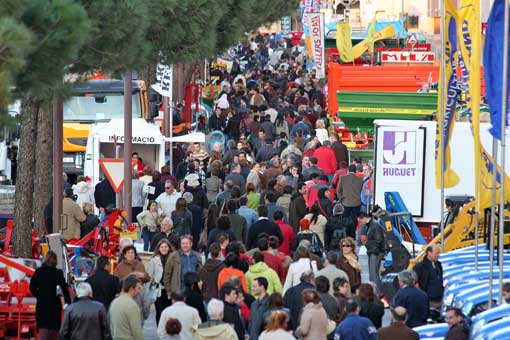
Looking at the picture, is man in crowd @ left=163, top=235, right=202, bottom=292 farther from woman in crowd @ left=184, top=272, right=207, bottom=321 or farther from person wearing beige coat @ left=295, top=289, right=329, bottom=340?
person wearing beige coat @ left=295, top=289, right=329, bottom=340

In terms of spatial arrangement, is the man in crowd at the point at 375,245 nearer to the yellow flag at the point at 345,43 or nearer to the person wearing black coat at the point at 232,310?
the person wearing black coat at the point at 232,310

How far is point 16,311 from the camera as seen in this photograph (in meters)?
16.7

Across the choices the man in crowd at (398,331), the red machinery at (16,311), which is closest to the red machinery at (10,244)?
the red machinery at (16,311)

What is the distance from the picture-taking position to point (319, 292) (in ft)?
50.8

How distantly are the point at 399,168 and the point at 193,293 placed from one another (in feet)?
30.7

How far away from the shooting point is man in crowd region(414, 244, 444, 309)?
679 inches

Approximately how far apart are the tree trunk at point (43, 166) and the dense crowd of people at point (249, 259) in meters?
1.11

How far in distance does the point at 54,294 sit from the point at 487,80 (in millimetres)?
4692

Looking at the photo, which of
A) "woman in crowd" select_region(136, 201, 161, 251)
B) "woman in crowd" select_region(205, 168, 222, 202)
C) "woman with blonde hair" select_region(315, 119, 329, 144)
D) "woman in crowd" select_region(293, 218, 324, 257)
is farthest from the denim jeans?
"woman with blonde hair" select_region(315, 119, 329, 144)

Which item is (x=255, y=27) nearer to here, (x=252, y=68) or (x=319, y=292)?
(x=319, y=292)

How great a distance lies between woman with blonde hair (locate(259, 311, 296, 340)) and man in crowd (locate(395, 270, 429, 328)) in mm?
2192

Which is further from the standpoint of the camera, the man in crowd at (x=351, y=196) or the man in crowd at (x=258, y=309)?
the man in crowd at (x=351, y=196)

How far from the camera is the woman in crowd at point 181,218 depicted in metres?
21.9

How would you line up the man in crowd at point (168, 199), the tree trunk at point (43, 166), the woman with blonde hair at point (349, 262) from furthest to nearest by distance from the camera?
1. the man in crowd at point (168, 199)
2. the tree trunk at point (43, 166)
3. the woman with blonde hair at point (349, 262)
